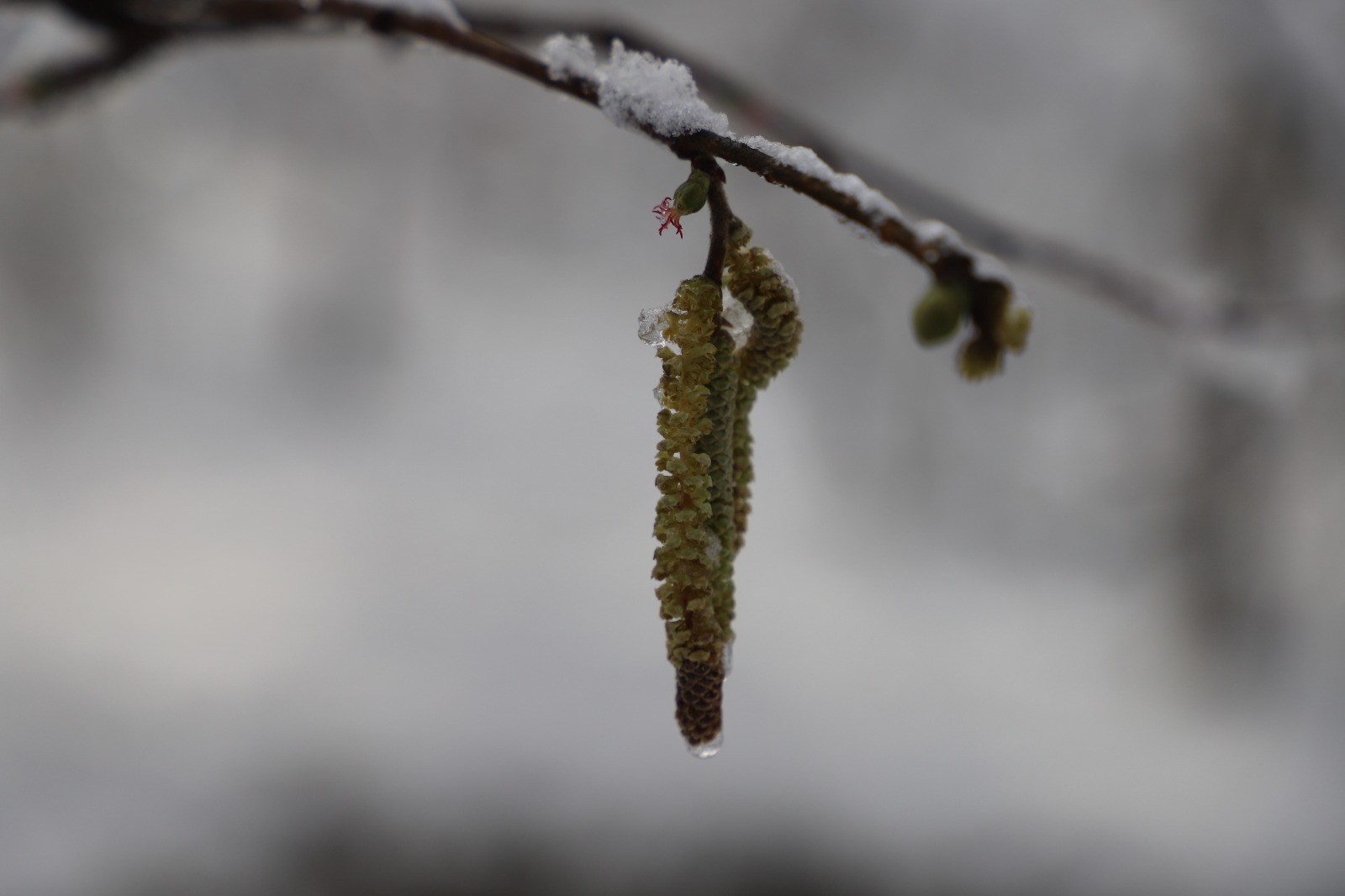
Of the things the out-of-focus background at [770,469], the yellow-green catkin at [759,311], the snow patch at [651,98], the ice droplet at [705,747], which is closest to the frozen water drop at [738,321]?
the yellow-green catkin at [759,311]

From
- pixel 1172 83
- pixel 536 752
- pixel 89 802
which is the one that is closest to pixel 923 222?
pixel 536 752

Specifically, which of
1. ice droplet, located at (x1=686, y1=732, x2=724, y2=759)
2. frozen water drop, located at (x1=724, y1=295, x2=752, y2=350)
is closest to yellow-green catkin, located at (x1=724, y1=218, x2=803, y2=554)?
frozen water drop, located at (x1=724, y1=295, x2=752, y2=350)

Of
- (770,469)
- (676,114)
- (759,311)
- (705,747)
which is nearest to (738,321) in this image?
(759,311)

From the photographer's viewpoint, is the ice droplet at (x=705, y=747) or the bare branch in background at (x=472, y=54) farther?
the ice droplet at (x=705, y=747)

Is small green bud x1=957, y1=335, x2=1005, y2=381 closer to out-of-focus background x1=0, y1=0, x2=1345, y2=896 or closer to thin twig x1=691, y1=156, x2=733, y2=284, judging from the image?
thin twig x1=691, y1=156, x2=733, y2=284

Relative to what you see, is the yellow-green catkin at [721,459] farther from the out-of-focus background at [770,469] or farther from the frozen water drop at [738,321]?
the out-of-focus background at [770,469]
